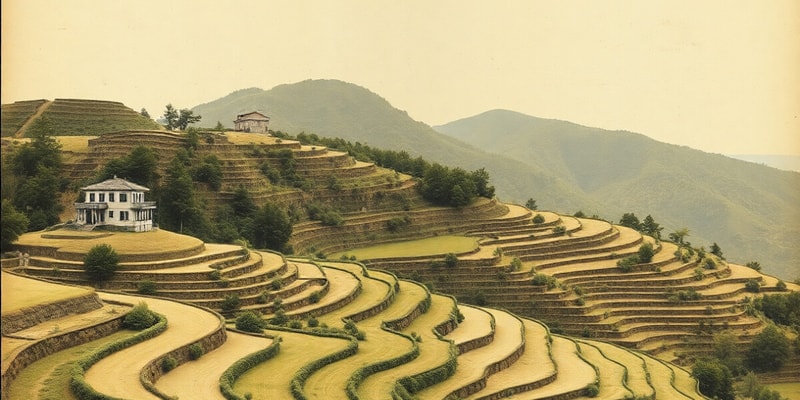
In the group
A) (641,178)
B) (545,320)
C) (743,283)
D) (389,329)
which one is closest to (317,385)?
(389,329)

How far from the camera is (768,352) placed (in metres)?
55.8

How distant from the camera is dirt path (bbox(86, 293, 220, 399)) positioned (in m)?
21.8

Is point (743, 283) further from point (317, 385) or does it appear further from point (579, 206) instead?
point (579, 206)

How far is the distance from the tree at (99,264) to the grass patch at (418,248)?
2693cm

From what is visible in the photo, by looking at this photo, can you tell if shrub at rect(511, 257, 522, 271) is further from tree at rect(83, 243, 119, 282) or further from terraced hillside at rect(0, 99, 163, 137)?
terraced hillside at rect(0, 99, 163, 137)

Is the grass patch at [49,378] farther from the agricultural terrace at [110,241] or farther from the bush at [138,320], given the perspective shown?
the agricultural terrace at [110,241]

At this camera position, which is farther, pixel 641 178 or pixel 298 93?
pixel 298 93

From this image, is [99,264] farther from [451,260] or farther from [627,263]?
[627,263]

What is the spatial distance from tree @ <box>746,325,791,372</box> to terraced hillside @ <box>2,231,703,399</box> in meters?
9.63

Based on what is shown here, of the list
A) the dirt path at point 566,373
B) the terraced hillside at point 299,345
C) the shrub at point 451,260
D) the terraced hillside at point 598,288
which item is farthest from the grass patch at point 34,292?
the shrub at point 451,260

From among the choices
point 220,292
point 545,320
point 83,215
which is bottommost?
point 545,320

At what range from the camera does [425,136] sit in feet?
563

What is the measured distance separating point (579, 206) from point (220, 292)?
11700 cm

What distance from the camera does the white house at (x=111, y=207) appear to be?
4219 centimetres
